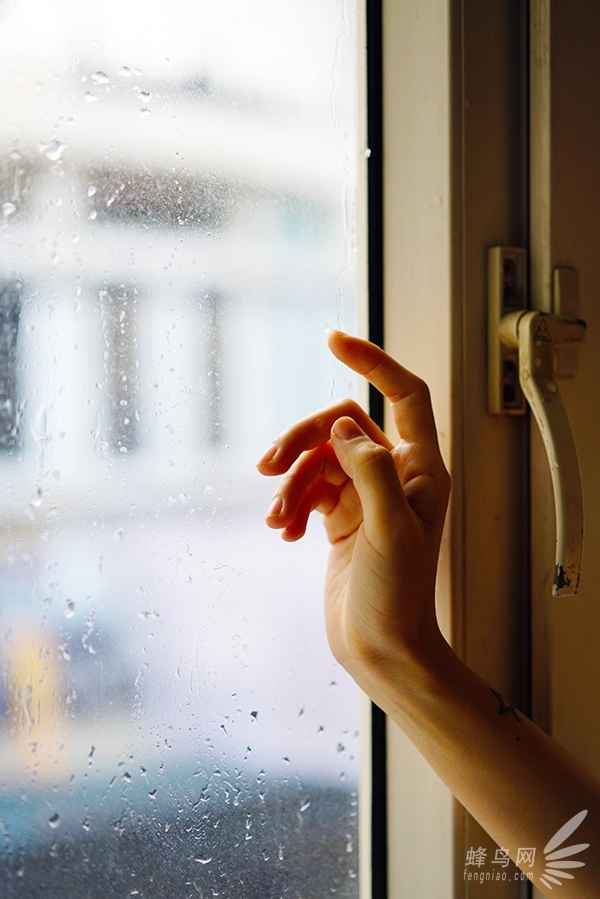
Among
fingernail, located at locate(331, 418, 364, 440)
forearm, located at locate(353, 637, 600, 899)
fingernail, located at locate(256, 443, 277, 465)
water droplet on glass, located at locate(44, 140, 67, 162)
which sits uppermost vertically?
water droplet on glass, located at locate(44, 140, 67, 162)

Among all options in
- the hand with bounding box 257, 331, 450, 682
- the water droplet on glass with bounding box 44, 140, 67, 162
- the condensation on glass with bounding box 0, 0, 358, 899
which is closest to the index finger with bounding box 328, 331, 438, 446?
the hand with bounding box 257, 331, 450, 682

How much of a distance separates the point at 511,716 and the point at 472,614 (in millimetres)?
85

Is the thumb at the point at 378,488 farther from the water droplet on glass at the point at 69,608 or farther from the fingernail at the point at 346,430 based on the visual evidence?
the water droplet on glass at the point at 69,608

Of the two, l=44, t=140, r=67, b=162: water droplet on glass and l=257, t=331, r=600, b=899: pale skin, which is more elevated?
l=44, t=140, r=67, b=162: water droplet on glass

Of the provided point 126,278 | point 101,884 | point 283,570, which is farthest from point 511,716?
point 126,278

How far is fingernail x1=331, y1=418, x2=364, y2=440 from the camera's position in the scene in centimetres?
60

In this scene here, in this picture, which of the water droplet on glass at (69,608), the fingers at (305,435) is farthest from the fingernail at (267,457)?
the water droplet on glass at (69,608)

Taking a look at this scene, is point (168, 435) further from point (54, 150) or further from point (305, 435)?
point (54, 150)

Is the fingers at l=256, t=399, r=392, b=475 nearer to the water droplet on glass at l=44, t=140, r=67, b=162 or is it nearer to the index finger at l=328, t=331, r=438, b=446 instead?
the index finger at l=328, t=331, r=438, b=446

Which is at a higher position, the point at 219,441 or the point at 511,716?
the point at 219,441

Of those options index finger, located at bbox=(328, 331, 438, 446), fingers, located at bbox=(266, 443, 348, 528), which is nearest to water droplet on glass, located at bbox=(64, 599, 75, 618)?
fingers, located at bbox=(266, 443, 348, 528)

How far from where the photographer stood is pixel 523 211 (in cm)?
71

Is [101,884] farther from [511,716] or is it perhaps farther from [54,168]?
[54,168]

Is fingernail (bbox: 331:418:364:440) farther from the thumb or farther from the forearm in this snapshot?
the forearm
